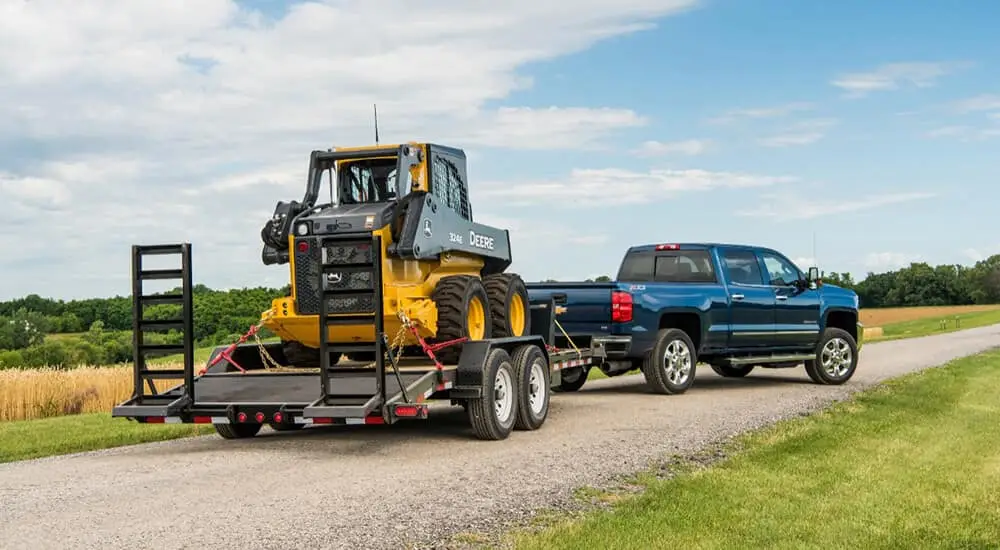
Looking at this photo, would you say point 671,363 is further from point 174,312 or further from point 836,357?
point 174,312

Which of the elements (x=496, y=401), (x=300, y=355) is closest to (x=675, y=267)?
(x=496, y=401)

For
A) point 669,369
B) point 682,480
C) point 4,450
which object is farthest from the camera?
point 669,369

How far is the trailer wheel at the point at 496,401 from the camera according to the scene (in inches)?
421

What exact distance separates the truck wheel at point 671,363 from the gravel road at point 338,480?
160 cm

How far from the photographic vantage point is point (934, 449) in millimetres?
10031

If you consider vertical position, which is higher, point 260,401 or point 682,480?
point 260,401

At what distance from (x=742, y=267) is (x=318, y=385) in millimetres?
8951

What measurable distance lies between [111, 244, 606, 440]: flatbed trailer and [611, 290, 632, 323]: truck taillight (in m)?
3.76

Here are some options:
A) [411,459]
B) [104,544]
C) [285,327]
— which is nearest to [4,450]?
[285,327]

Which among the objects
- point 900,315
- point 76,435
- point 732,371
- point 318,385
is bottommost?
point 76,435

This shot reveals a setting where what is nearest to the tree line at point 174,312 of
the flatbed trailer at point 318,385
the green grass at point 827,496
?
the flatbed trailer at point 318,385

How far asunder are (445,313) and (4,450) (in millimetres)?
5296

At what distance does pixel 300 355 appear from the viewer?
40.0 ft

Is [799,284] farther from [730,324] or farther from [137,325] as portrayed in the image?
[137,325]
